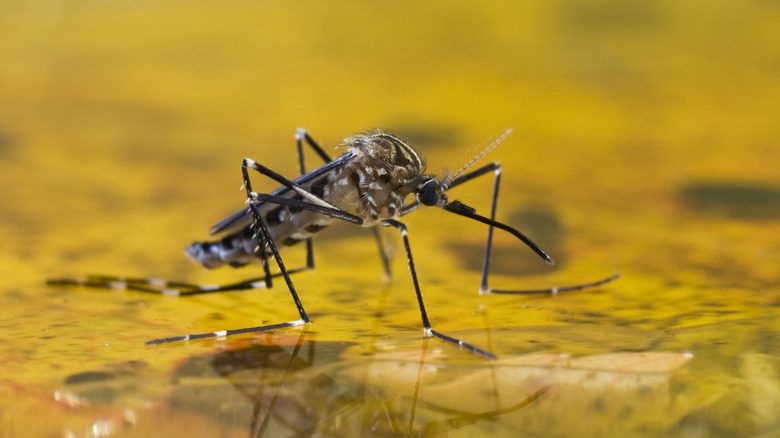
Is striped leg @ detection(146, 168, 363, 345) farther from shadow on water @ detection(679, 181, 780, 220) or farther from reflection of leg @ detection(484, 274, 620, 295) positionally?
shadow on water @ detection(679, 181, 780, 220)

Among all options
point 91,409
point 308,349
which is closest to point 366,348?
point 308,349

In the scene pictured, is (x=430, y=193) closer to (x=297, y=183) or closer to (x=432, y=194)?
(x=432, y=194)

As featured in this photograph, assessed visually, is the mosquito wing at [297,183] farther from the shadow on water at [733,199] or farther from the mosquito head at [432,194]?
the shadow on water at [733,199]

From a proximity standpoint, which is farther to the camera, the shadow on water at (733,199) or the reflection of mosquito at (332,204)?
the shadow on water at (733,199)

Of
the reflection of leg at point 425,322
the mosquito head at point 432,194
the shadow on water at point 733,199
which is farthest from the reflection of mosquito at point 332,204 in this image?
the shadow on water at point 733,199

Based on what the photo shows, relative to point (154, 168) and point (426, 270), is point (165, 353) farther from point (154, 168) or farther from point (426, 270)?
point (154, 168)

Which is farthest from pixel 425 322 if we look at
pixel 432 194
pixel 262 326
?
pixel 432 194
